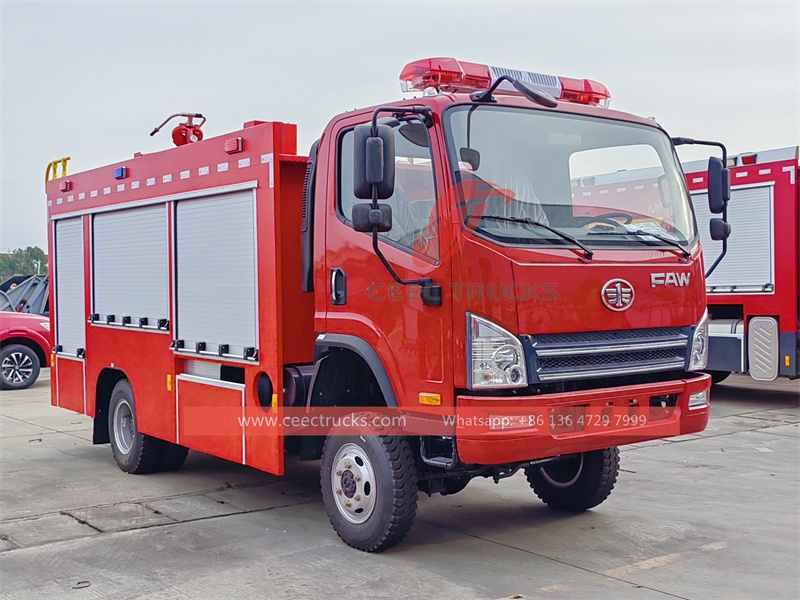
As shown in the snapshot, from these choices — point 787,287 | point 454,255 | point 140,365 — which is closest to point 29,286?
point 140,365

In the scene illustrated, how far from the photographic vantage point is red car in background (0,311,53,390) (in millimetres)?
14703

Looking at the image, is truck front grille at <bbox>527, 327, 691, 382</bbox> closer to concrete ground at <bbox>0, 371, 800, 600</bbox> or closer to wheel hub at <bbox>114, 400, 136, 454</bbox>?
concrete ground at <bbox>0, 371, 800, 600</bbox>

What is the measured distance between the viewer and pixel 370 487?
215 inches

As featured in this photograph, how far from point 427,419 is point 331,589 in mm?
1049

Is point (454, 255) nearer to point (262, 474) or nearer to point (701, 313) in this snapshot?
point (701, 313)

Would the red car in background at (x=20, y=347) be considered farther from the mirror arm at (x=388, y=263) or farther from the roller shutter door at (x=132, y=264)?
the mirror arm at (x=388, y=263)

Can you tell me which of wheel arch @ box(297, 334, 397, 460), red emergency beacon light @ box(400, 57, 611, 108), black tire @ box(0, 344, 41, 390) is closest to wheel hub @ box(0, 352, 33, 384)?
black tire @ box(0, 344, 41, 390)

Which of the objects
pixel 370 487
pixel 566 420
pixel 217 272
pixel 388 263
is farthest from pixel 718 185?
pixel 217 272

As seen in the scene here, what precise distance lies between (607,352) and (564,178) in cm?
103

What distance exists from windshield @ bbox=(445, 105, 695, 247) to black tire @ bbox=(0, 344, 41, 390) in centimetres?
1198

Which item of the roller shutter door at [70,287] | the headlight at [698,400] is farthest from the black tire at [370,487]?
the roller shutter door at [70,287]

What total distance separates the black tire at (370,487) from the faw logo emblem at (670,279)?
173 centimetres

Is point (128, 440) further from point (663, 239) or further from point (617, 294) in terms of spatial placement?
point (663, 239)

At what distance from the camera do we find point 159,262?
24.3ft
